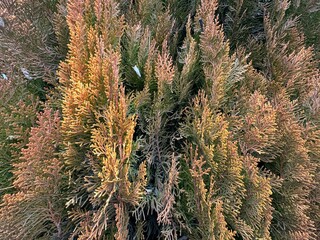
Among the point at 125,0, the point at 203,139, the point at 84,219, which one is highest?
the point at 125,0

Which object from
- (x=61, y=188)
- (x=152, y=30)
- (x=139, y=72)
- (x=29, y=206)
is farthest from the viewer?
(x=152, y=30)

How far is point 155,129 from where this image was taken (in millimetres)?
1806

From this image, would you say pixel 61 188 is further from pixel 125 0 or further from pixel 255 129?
pixel 125 0

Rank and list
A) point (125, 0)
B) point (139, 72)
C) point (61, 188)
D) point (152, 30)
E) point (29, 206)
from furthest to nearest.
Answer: point (125, 0), point (152, 30), point (139, 72), point (61, 188), point (29, 206)

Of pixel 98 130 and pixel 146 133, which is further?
pixel 146 133

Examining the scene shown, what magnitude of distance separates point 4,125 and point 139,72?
100 centimetres

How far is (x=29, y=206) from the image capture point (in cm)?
163

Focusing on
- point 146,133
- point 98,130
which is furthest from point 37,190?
point 146,133

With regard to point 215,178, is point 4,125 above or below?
above

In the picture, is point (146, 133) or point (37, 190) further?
point (146, 133)

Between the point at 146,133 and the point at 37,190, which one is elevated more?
the point at 146,133

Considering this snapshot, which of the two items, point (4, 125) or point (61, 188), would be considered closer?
point (61, 188)

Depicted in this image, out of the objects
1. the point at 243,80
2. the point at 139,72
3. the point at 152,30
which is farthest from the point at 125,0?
the point at 243,80

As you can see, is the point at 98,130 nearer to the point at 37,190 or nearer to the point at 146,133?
the point at 146,133
